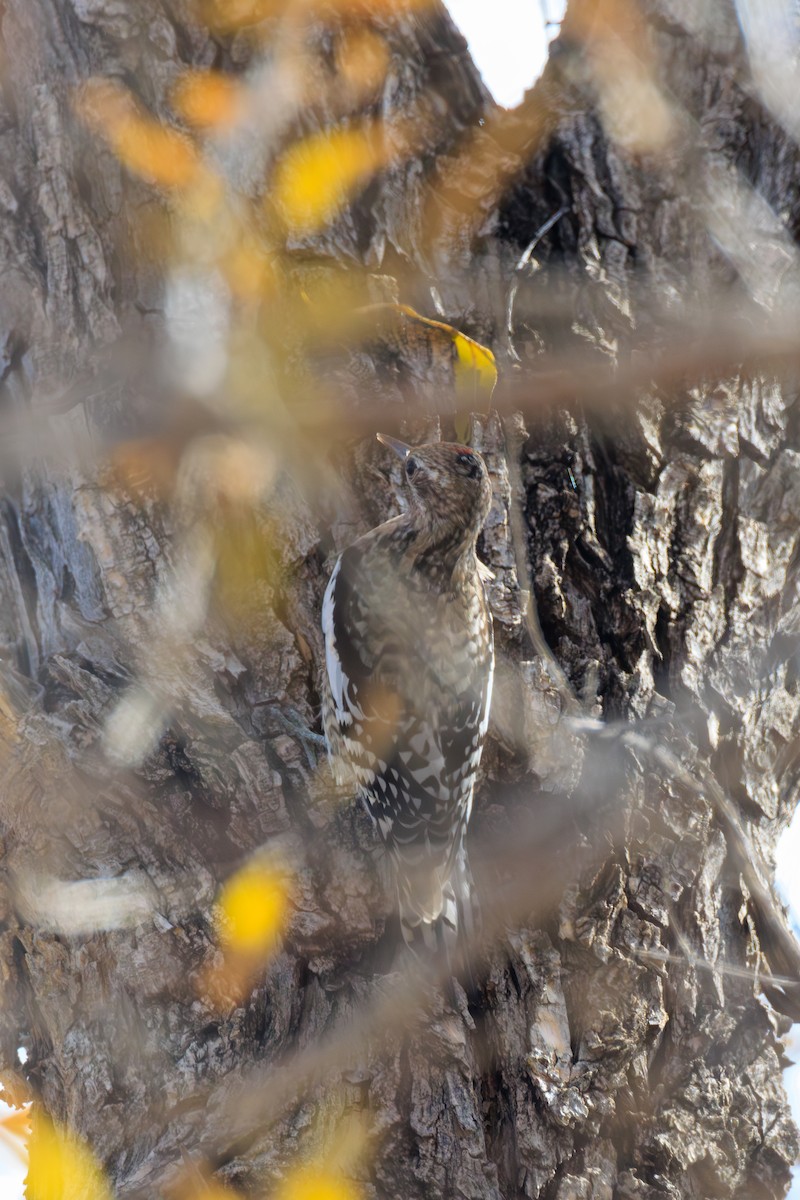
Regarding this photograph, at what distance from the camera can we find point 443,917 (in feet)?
9.17

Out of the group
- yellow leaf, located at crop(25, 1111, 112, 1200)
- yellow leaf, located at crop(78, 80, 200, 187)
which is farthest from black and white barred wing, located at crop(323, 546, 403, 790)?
yellow leaf, located at crop(78, 80, 200, 187)

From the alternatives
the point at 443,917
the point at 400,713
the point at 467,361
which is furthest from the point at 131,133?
the point at 443,917

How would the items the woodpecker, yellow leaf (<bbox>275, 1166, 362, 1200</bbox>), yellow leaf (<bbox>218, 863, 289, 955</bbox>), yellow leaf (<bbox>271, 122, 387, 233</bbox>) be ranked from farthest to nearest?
yellow leaf (<bbox>271, 122, 387, 233</bbox>) < the woodpecker < yellow leaf (<bbox>218, 863, 289, 955</bbox>) < yellow leaf (<bbox>275, 1166, 362, 1200</bbox>)

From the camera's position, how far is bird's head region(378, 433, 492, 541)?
10.1ft

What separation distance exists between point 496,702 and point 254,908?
973mm

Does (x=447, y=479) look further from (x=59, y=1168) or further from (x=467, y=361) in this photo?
(x=59, y=1168)

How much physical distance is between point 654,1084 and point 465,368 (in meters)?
2.22

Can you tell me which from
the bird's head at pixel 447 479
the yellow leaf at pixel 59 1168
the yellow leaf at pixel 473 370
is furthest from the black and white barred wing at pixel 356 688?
the yellow leaf at pixel 59 1168

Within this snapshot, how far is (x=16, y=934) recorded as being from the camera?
2732 mm

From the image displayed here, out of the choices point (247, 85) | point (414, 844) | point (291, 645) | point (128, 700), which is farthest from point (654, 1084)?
point (247, 85)

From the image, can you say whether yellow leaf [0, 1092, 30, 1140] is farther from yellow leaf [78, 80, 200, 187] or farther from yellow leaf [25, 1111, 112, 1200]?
yellow leaf [78, 80, 200, 187]

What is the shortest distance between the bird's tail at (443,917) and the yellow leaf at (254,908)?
1.23 ft

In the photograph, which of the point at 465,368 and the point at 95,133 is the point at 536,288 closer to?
the point at 465,368

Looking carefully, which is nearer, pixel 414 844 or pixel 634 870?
pixel 634 870
